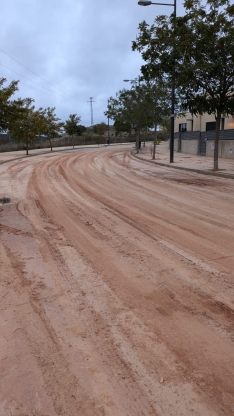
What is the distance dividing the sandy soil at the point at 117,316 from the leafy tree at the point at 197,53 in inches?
372

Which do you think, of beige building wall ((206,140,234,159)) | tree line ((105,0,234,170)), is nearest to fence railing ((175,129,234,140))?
beige building wall ((206,140,234,159))

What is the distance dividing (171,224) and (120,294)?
3101 millimetres

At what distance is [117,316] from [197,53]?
13492 millimetres

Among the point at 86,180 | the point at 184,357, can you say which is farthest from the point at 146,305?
the point at 86,180

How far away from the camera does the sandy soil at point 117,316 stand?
2355 millimetres

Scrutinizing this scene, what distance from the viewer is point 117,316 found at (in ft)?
10.9

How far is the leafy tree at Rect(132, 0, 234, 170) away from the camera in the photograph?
45.6 ft

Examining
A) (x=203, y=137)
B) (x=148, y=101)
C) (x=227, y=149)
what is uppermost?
(x=148, y=101)

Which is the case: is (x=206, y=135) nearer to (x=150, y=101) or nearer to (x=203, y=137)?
(x=203, y=137)

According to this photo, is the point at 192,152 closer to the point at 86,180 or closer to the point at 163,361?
the point at 86,180

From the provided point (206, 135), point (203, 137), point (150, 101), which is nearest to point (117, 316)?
point (150, 101)

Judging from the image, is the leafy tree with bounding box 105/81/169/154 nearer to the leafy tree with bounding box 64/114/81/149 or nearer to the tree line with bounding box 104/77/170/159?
the tree line with bounding box 104/77/170/159

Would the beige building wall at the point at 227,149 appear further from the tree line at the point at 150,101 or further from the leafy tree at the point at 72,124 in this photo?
the leafy tree at the point at 72,124

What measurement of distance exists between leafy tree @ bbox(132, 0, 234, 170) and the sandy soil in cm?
944
